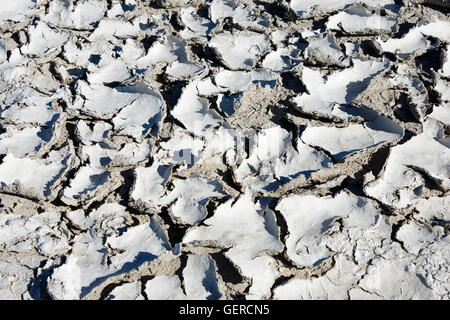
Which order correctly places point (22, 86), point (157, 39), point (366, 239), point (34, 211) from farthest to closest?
point (157, 39)
point (22, 86)
point (34, 211)
point (366, 239)

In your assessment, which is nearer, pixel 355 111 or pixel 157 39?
pixel 355 111

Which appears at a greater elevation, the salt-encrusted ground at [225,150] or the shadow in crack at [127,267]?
the salt-encrusted ground at [225,150]

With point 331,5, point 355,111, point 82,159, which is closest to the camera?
point 82,159

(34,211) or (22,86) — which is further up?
(22,86)

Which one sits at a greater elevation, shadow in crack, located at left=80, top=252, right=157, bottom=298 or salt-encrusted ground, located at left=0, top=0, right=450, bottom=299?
salt-encrusted ground, located at left=0, top=0, right=450, bottom=299

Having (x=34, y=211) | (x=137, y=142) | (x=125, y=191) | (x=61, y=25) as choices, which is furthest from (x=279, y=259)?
(x=61, y=25)
